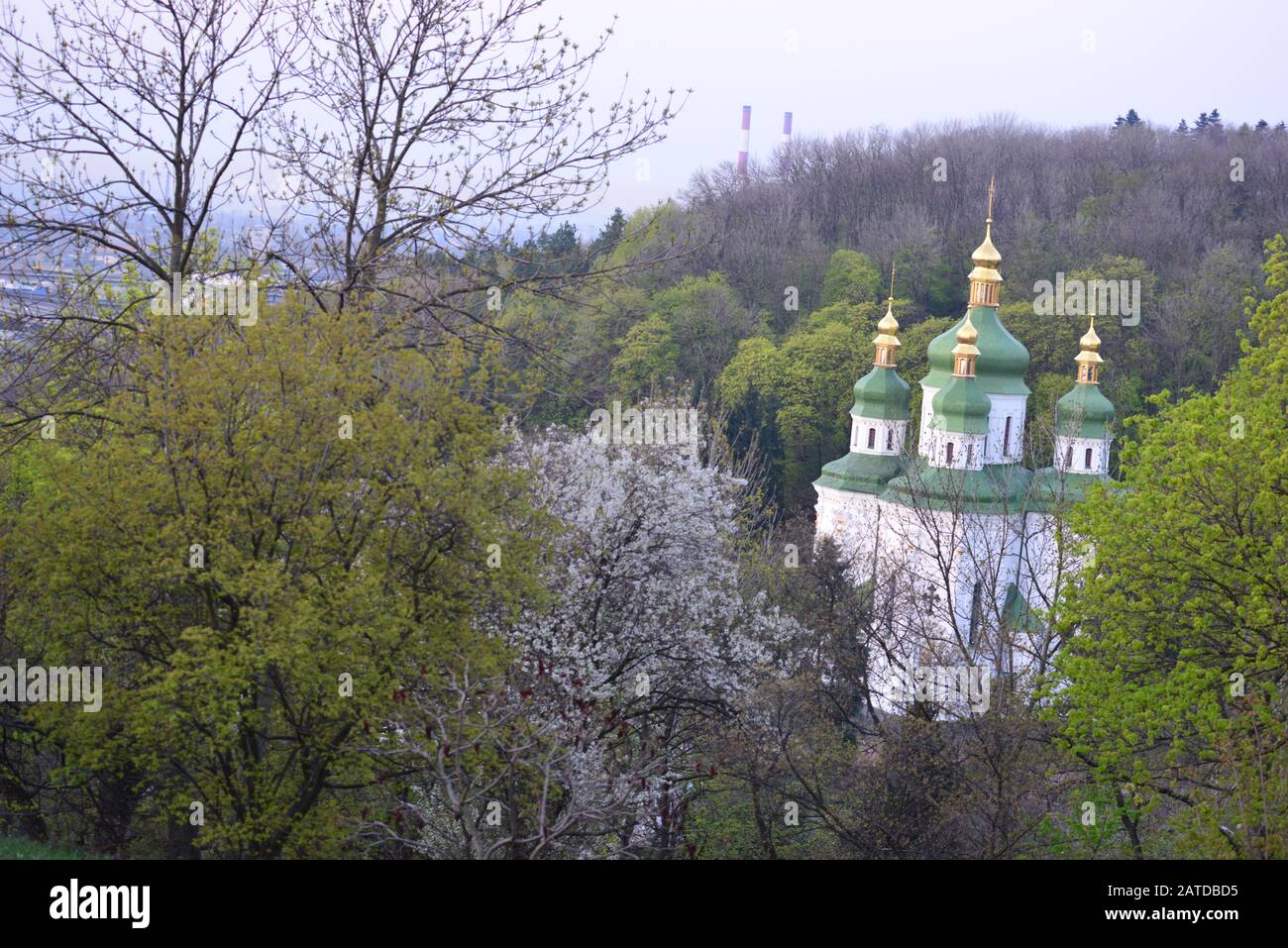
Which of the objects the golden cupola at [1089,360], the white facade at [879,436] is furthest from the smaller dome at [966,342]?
the golden cupola at [1089,360]

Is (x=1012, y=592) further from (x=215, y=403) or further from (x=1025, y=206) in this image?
(x=1025, y=206)

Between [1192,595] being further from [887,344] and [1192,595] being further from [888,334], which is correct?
[888,334]

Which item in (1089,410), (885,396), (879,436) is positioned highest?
(885,396)

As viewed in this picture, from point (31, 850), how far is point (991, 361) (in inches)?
1215

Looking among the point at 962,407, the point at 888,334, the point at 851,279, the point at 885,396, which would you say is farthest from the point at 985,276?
the point at 851,279

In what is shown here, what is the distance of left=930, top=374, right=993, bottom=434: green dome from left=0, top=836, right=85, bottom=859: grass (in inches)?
1086

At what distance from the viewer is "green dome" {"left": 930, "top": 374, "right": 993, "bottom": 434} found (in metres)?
38.1

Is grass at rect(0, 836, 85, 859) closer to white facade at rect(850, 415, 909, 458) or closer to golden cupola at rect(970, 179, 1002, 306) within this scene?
white facade at rect(850, 415, 909, 458)

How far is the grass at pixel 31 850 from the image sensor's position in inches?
484

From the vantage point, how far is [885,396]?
40500 mm

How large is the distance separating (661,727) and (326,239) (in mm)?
8159

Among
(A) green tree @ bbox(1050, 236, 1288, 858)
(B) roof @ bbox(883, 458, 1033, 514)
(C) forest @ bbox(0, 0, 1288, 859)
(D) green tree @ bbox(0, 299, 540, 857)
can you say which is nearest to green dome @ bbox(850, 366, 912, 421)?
(B) roof @ bbox(883, 458, 1033, 514)

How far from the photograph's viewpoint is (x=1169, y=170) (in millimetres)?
80750
